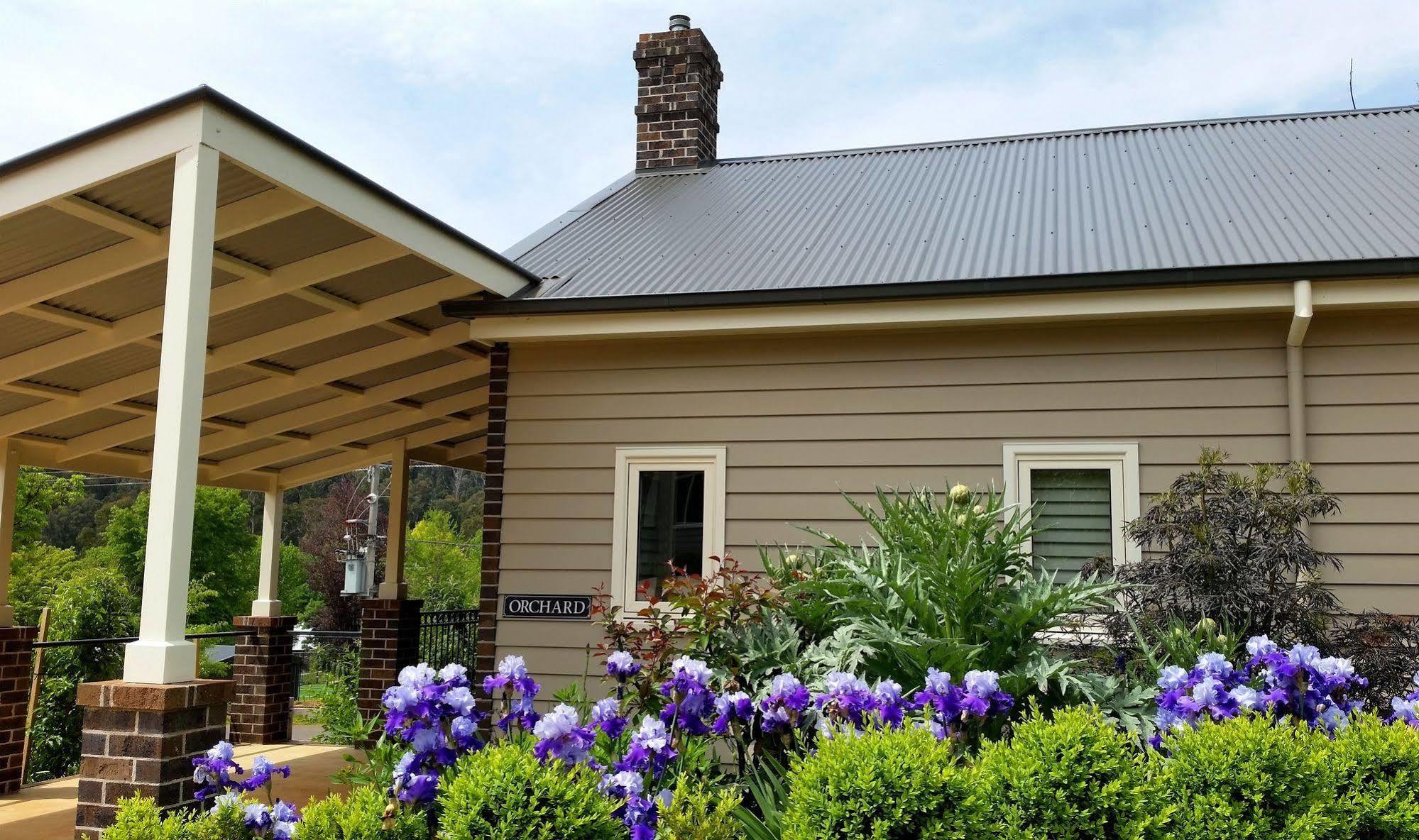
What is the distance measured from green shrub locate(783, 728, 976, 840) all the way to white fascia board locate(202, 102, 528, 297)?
3677 mm

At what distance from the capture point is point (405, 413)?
9836 millimetres

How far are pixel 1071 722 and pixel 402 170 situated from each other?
3653 cm

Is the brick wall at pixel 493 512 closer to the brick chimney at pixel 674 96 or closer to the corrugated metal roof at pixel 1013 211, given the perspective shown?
the corrugated metal roof at pixel 1013 211

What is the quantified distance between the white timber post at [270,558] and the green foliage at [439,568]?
13168 millimetres

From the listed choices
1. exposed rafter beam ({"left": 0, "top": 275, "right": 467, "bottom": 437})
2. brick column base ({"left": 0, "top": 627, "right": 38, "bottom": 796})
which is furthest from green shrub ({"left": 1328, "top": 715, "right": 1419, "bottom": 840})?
brick column base ({"left": 0, "top": 627, "right": 38, "bottom": 796})

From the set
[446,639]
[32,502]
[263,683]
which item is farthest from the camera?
[32,502]

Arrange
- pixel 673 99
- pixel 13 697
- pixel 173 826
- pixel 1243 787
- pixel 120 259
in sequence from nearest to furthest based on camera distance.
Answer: pixel 1243 787, pixel 173 826, pixel 120 259, pixel 13 697, pixel 673 99

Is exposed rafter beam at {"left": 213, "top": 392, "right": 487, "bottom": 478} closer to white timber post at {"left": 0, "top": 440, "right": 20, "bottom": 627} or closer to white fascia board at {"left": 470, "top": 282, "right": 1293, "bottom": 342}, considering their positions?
white timber post at {"left": 0, "top": 440, "right": 20, "bottom": 627}

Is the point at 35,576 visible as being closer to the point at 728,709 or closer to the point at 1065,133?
the point at 1065,133

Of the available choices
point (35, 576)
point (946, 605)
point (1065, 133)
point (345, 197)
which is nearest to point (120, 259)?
point (345, 197)

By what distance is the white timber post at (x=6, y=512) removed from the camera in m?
8.30

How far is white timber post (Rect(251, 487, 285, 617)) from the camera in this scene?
10.8 meters

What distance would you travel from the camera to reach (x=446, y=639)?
1181 cm

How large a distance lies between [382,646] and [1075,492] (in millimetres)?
7073
